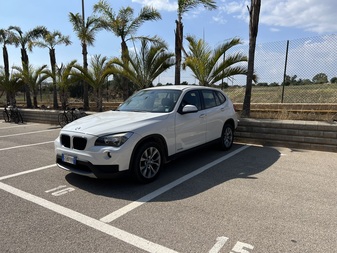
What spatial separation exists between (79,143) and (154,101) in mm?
1818

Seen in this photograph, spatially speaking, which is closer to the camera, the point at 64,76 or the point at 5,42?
the point at 64,76

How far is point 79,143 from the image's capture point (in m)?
4.50

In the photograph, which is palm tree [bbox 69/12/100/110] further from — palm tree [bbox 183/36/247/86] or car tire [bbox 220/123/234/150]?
car tire [bbox 220/123/234/150]

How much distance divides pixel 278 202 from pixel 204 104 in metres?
2.78

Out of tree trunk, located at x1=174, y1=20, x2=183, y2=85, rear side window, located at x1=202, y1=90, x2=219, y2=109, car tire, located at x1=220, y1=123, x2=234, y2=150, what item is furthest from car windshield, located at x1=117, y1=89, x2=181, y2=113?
tree trunk, located at x1=174, y1=20, x2=183, y2=85

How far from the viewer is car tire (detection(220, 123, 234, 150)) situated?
6.81m

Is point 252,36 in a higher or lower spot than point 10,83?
higher

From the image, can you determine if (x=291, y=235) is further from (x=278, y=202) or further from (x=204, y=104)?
(x=204, y=104)

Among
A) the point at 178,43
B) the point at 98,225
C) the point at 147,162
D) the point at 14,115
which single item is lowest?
the point at 98,225

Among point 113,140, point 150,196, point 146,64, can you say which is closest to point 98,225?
point 150,196

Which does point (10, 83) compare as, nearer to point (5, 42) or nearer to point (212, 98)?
point (5, 42)

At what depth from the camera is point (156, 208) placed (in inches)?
149

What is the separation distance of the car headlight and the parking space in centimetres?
75

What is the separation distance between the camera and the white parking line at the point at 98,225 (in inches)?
114
